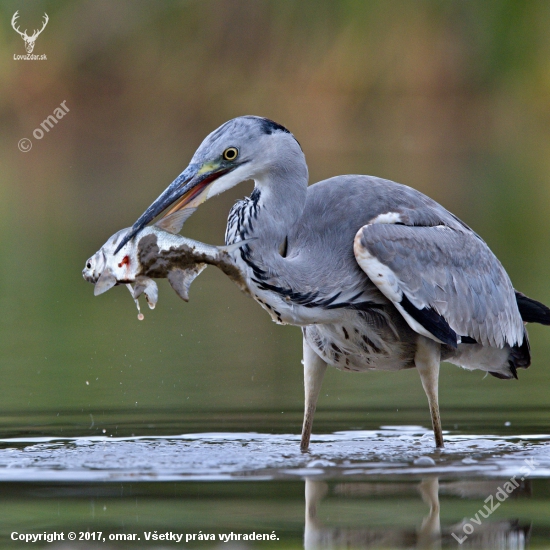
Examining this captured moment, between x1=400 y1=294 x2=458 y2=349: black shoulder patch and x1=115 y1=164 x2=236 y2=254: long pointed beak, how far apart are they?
132cm

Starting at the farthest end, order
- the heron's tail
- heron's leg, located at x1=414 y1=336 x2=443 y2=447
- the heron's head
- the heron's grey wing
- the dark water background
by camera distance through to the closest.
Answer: the heron's tail, heron's leg, located at x1=414 y1=336 x2=443 y2=447, the heron's grey wing, the heron's head, the dark water background

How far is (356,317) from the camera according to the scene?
7.14 meters

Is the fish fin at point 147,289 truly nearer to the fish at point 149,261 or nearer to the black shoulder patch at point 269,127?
the fish at point 149,261

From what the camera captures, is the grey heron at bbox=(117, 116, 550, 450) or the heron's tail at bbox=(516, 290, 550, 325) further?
the heron's tail at bbox=(516, 290, 550, 325)

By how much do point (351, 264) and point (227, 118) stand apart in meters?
25.5

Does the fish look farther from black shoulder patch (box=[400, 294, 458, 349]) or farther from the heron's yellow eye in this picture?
black shoulder patch (box=[400, 294, 458, 349])

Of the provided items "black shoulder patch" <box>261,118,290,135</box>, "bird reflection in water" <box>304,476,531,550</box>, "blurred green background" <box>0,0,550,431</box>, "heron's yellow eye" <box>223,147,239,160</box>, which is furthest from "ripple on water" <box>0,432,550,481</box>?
"blurred green background" <box>0,0,550,431</box>

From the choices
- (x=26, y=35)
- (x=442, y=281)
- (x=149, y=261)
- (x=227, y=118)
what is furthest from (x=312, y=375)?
(x=227, y=118)

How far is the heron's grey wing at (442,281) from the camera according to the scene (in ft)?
22.8

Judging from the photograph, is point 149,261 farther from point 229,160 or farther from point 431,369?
point 431,369

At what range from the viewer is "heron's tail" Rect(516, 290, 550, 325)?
27.4 ft

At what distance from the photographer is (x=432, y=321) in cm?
711

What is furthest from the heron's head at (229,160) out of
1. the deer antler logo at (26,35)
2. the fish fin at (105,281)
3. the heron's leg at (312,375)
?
the deer antler logo at (26,35)

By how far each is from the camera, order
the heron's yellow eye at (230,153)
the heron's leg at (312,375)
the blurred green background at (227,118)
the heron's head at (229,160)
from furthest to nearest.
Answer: the blurred green background at (227,118)
the heron's leg at (312,375)
the heron's yellow eye at (230,153)
the heron's head at (229,160)
